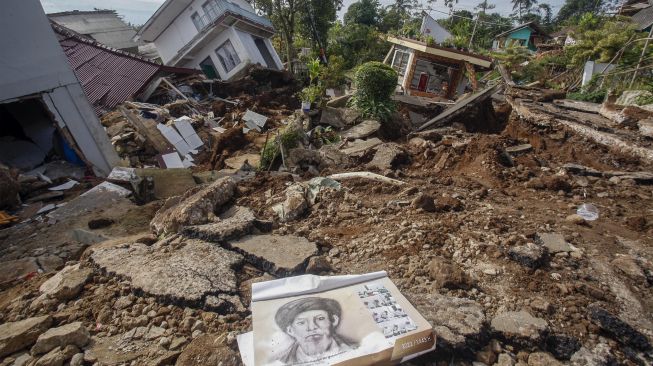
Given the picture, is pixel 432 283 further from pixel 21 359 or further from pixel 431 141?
pixel 431 141

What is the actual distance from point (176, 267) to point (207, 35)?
16.2 metres

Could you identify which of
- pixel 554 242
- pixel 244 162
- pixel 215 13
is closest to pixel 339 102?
pixel 244 162

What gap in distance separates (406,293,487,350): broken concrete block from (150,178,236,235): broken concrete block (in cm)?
236

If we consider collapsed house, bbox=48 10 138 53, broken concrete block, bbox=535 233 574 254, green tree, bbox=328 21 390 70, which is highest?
collapsed house, bbox=48 10 138 53

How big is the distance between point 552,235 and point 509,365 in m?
1.84

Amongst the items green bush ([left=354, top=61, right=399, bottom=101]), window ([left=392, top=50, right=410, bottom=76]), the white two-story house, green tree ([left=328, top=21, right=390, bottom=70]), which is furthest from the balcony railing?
green bush ([left=354, top=61, right=399, bottom=101])

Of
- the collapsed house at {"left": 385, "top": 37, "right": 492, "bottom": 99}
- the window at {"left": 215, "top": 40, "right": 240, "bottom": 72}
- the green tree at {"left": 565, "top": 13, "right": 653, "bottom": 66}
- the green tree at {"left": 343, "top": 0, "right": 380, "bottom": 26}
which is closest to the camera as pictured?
the green tree at {"left": 565, "top": 13, "right": 653, "bottom": 66}

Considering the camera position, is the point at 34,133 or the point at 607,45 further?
the point at 607,45

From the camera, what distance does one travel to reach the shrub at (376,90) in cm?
898

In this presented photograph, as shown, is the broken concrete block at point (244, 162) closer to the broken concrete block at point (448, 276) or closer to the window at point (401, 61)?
the broken concrete block at point (448, 276)

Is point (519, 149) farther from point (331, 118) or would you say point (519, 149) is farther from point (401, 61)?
point (401, 61)

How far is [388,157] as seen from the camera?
246 inches

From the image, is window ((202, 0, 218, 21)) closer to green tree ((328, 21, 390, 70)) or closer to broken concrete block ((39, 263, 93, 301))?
green tree ((328, 21, 390, 70))

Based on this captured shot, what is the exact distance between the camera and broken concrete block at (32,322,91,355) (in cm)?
190
